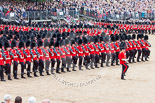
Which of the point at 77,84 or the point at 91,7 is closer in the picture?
the point at 77,84

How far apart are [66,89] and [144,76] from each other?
3893mm

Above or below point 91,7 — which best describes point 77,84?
below

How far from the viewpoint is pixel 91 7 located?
44875mm

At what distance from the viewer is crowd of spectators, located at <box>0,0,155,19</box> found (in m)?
37.4

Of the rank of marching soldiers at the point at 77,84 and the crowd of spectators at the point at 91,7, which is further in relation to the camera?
the crowd of spectators at the point at 91,7

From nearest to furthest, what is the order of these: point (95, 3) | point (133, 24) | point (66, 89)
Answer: point (66, 89), point (133, 24), point (95, 3)

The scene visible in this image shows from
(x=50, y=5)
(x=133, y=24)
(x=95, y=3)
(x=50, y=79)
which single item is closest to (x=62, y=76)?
(x=50, y=79)

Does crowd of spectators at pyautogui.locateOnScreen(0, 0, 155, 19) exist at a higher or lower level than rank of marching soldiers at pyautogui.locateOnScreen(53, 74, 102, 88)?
higher

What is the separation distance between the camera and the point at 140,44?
67.6 ft

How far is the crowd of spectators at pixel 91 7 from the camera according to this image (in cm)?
3737

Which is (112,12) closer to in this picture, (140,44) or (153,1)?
(153,1)

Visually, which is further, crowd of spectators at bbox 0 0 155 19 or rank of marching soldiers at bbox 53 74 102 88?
crowd of spectators at bbox 0 0 155 19

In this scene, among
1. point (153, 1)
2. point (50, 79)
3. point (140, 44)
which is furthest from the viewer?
point (153, 1)

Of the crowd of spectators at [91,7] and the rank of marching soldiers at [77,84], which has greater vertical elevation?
the crowd of spectators at [91,7]
